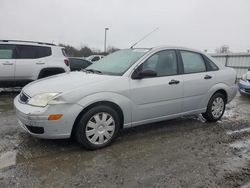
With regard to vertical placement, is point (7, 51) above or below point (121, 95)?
above

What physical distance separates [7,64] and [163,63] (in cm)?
531

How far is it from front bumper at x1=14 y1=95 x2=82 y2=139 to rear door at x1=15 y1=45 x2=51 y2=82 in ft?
15.2

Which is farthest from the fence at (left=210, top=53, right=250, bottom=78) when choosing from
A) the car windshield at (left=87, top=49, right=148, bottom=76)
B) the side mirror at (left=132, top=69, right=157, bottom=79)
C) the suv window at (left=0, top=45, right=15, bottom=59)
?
the suv window at (left=0, top=45, right=15, bottom=59)

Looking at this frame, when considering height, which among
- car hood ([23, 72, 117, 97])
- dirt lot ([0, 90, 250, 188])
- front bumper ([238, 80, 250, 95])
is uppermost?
car hood ([23, 72, 117, 97])

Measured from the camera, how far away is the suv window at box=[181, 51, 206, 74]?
4684mm

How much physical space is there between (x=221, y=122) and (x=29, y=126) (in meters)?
4.01

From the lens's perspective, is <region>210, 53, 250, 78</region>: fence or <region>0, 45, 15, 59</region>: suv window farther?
<region>210, 53, 250, 78</region>: fence

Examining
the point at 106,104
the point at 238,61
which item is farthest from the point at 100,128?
the point at 238,61

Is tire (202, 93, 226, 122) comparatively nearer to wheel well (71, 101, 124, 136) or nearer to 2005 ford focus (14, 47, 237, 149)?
2005 ford focus (14, 47, 237, 149)

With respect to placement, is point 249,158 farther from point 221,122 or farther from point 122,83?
point 122,83

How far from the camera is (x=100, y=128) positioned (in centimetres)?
363

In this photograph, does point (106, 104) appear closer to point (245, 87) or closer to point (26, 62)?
point (26, 62)

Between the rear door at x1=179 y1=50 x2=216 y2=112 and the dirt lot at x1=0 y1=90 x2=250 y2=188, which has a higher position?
the rear door at x1=179 y1=50 x2=216 y2=112

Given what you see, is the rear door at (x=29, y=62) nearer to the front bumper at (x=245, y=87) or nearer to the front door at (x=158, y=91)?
the front door at (x=158, y=91)
